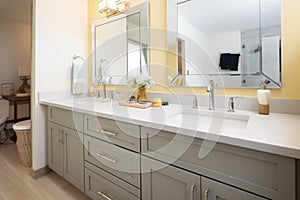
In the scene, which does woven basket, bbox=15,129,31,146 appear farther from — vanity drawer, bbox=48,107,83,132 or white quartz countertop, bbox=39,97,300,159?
white quartz countertop, bbox=39,97,300,159

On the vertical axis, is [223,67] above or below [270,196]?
above

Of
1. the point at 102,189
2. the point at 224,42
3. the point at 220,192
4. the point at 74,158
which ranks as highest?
the point at 224,42

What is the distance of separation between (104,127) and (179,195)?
717mm

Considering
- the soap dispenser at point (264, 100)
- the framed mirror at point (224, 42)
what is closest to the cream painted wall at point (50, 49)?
the framed mirror at point (224, 42)

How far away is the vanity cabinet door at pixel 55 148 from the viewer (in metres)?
2.05

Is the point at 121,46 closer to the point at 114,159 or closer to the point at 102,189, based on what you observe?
the point at 114,159

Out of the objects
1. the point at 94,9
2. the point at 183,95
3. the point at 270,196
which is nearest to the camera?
the point at 270,196

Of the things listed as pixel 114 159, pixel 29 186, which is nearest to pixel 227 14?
pixel 114 159

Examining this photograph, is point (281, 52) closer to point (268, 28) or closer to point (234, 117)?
point (268, 28)

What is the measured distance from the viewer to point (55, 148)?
2.16m

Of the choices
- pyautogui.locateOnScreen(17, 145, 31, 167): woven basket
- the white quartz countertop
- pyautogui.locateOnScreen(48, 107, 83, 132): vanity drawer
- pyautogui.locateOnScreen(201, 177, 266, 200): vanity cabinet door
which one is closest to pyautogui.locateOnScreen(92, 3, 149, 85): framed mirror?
pyautogui.locateOnScreen(48, 107, 83, 132): vanity drawer

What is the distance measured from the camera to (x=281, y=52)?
50.7 inches

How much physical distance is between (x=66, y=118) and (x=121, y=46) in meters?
0.97

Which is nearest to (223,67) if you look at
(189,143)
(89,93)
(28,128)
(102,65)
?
(189,143)
